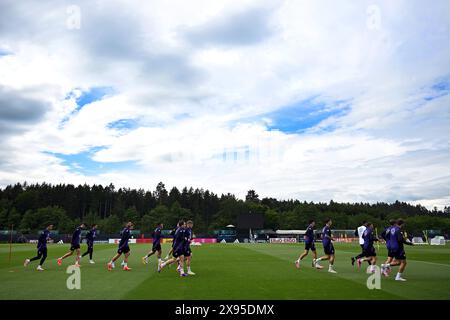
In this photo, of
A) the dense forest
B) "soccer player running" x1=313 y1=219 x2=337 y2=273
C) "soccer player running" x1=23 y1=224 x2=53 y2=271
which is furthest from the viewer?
the dense forest

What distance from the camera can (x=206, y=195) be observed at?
542 feet

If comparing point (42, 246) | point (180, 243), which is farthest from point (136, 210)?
point (180, 243)

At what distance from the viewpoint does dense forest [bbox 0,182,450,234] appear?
117m

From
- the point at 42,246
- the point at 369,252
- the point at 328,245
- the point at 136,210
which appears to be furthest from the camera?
the point at 136,210

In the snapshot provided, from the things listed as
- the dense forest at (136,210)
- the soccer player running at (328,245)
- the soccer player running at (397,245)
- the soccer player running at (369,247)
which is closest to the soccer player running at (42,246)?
the soccer player running at (328,245)

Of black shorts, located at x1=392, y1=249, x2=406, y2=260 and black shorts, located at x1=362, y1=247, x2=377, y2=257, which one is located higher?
black shorts, located at x1=392, y1=249, x2=406, y2=260

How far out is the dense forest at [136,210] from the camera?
11681 centimetres

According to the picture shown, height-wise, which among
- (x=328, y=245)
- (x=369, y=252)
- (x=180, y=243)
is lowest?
(x=369, y=252)

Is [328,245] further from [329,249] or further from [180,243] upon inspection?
[180,243]

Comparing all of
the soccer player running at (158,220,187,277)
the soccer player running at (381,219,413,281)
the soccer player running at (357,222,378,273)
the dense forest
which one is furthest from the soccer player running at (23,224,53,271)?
the dense forest

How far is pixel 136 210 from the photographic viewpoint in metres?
143

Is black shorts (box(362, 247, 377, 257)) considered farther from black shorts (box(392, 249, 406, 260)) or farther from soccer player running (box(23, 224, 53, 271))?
soccer player running (box(23, 224, 53, 271))
